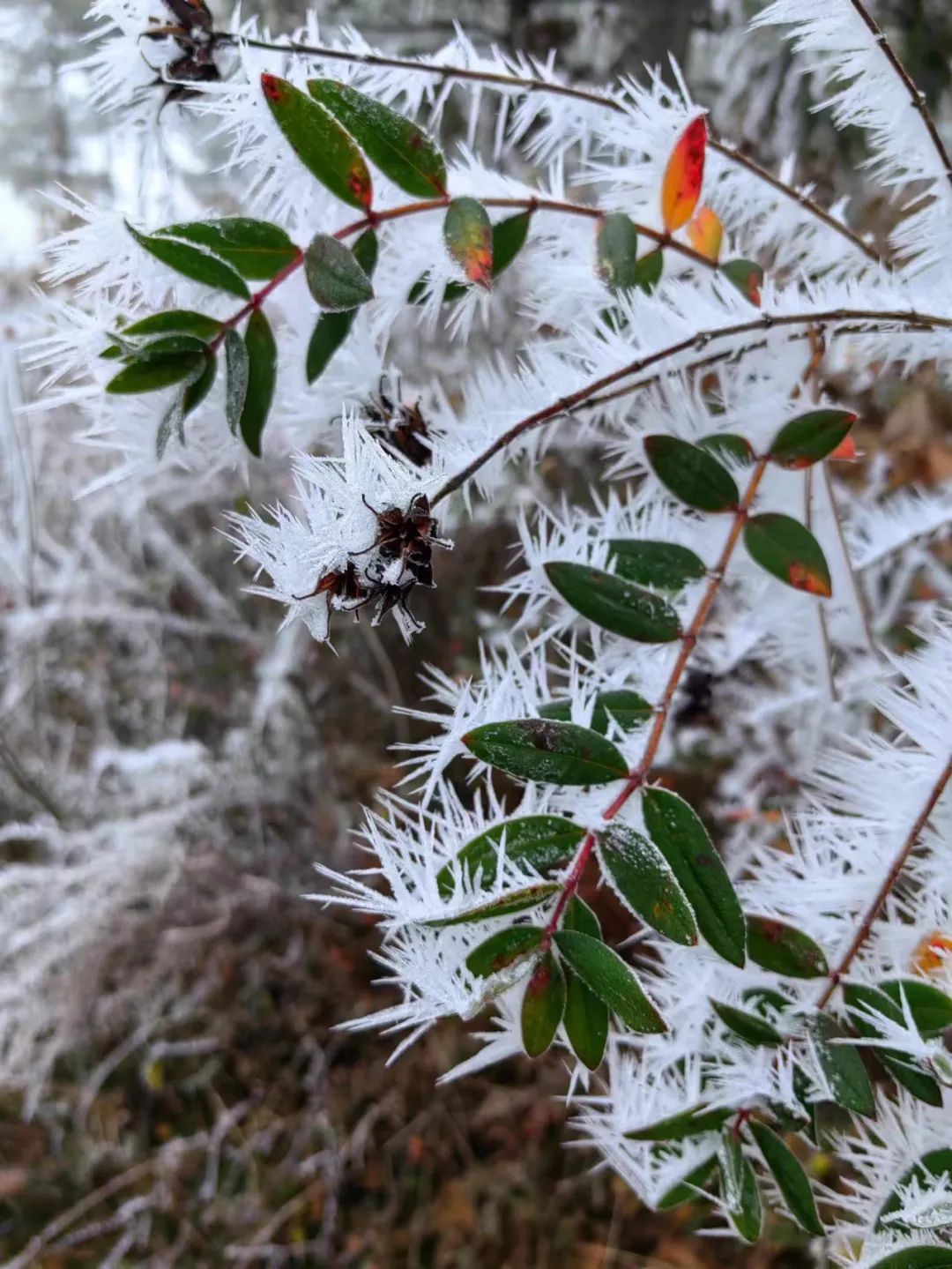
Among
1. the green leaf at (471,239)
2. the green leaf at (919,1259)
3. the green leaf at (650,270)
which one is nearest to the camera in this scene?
the green leaf at (919,1259)

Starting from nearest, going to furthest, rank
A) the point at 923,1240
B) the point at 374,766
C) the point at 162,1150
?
the point at 923,1240 < the point at 162,1150 < the point at 374,766

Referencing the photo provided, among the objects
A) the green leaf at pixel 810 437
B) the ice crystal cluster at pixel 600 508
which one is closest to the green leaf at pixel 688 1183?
the ice crystal cluster at pixel 600 508

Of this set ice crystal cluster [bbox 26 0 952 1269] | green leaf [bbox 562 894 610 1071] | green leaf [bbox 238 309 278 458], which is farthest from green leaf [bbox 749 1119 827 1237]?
green leaf [bbox 238 309 278 458]

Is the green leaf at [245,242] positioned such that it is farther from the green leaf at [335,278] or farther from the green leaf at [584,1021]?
the green leaf at [584,1021]

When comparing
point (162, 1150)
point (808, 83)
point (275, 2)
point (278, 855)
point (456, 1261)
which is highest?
point (275, 2)

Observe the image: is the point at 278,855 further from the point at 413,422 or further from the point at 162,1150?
the point at 413,422

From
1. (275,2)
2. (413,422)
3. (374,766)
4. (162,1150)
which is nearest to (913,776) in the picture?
(413,422)
